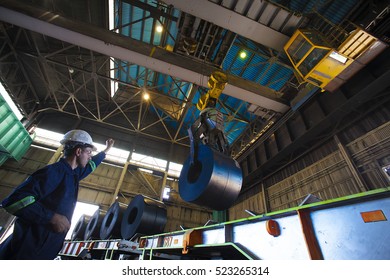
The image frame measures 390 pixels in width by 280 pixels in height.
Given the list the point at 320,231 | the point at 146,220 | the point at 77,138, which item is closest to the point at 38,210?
the point at 77,138

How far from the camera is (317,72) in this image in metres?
4.95

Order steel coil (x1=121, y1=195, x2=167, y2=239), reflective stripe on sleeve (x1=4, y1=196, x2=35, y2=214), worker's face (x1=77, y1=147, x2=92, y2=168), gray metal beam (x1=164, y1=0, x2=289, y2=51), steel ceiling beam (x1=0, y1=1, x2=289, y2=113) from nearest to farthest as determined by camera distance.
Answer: reflective stripe on sleeve (x1=4, y1=196, x2=35, y2=214), worker's face (x1=77, y1=147, x2=92, y2=168), steel coil (x1=121, y1=195, x2=167, y2=239), gray metal beam (x1=164, y1=0, x2=289, y2=51), steel ceiling beam (x1=0, y1=1, x2=289, y2=113)

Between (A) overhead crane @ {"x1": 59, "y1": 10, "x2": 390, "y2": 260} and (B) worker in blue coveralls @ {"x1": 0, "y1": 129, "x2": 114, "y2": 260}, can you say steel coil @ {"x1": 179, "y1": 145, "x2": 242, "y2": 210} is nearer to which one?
(A) overhead crane @ {"x1": 59, "y1": 10, "x2": 390, "y2": 260}

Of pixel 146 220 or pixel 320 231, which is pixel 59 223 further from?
pixel 146 220

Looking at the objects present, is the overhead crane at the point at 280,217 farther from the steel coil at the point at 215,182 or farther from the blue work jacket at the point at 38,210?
the blue work jacket at the point at 38,210

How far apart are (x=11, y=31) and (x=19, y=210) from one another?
1192 cm

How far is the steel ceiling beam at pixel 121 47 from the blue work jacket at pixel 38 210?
4.82m

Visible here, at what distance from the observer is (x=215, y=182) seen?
7.20ft

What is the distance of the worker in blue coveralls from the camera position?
1.45 metres

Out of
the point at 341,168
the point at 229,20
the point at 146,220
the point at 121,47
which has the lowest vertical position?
the point at 146,220

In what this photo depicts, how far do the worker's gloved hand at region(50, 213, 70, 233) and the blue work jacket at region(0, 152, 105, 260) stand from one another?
1.4 inches

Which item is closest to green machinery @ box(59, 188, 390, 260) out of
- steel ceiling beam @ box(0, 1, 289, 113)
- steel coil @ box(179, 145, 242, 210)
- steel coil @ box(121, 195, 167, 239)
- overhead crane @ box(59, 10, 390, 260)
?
overhead crane @ box(59, 10, 390, 260)

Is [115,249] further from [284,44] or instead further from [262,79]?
[262,79]

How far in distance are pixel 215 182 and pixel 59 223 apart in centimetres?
157
